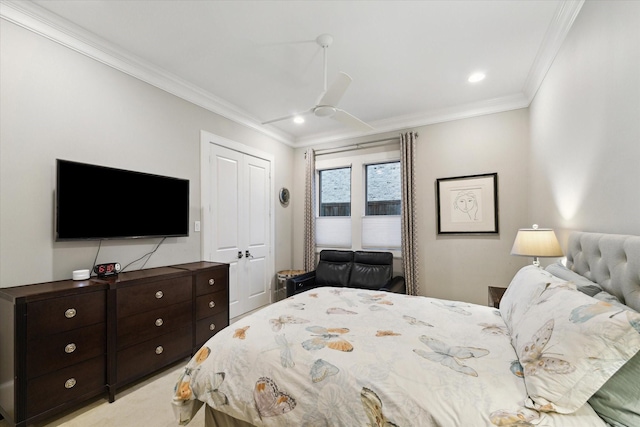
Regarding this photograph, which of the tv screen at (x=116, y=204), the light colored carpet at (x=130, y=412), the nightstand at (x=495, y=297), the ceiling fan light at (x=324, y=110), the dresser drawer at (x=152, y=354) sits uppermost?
the ceiling fan light at (x=324, y=110)

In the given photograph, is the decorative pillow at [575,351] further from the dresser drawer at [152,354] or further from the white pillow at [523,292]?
the dresser drawer at [152,354]

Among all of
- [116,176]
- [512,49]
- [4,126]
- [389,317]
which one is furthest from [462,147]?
[4,126]

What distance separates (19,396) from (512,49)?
457 cm

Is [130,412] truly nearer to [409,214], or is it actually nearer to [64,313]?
[64,313]

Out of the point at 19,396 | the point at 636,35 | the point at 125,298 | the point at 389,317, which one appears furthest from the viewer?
the point at 125,298

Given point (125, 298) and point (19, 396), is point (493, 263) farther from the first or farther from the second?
point (19, 396)

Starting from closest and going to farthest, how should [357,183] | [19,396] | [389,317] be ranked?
[19,396] < [389,317] < [357,183]

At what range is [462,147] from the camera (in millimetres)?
3832

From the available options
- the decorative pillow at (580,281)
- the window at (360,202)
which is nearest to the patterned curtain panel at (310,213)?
the window at (360,202)

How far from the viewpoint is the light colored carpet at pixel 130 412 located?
6.23ft

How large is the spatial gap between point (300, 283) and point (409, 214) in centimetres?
184

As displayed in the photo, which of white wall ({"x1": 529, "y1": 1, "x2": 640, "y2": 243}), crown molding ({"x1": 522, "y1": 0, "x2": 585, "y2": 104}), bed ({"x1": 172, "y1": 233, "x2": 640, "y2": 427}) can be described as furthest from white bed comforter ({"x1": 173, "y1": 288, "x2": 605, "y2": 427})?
crown molding ({"x1": 522, "y1": 0, "x2": 585, "y2": 104})

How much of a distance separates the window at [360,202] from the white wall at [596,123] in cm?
200

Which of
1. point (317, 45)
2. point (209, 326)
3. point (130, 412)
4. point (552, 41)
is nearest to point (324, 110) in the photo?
point (317, 45)
